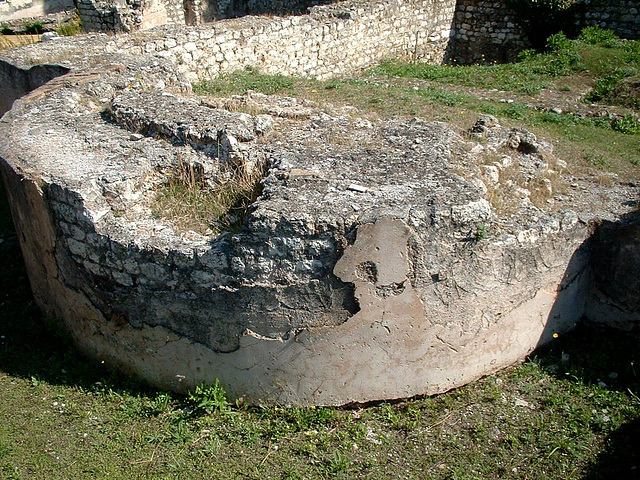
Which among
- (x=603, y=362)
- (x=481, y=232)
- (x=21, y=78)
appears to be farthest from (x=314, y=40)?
(x=603, y=362)

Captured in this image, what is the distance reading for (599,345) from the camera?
182 inches

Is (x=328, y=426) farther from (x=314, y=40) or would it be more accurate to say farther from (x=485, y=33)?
(x=485, y=33)

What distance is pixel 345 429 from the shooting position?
4.03 m

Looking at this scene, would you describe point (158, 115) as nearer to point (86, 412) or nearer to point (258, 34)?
point (86, 412)

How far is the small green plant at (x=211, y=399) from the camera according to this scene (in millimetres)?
4161

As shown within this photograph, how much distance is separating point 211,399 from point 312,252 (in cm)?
129

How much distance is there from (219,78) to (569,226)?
607 centimetres

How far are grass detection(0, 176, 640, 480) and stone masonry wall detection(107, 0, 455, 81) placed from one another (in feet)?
16.9

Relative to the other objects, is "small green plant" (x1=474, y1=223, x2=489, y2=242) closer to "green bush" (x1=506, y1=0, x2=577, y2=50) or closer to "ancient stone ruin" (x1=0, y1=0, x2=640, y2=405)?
"ancient stone ruin" (x1=0, y1=0, x2=640, y2=405)

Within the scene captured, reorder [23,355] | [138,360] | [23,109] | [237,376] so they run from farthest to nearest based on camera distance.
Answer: [23,109], [23,355], [138,360], [237,376]

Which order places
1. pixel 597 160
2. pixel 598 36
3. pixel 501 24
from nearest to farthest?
pixel 597 160 < pixel 598 36 < pixel 501 24

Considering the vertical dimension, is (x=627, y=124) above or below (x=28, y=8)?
below

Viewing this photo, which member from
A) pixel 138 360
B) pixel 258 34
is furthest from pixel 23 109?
pixel 258 34

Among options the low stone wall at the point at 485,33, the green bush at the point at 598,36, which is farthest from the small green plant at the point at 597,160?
the low stone wall at the point at 485,33
